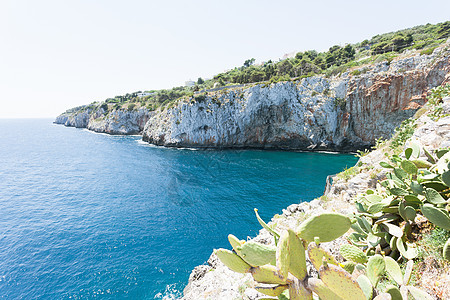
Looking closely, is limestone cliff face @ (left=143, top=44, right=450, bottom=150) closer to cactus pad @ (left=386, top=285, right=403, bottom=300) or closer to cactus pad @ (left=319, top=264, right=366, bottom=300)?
cactus pad @ (left=386, top=285, right=403, bottom=300)

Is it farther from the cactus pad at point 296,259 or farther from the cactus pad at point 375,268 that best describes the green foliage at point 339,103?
the cactus pad at point 296,259

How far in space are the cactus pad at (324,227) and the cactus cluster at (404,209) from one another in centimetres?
157

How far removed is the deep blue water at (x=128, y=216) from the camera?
12.2 metres

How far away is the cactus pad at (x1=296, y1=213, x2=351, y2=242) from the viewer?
265 centimetres

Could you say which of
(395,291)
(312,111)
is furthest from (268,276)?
(312,111)

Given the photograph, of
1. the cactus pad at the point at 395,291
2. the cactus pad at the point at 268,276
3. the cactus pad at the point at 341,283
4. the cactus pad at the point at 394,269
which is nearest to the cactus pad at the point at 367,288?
the cactus pad at the point at 395,291

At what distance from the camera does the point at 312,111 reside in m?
43.8

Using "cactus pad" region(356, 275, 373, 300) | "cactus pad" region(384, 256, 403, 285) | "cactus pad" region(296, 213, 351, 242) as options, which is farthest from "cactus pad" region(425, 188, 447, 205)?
"cactus pad" region(356, 275, 373, 300)

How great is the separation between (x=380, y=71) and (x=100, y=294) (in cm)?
5251

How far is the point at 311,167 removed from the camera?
32438mm

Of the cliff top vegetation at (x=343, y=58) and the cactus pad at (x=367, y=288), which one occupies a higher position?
the cliff top vegetation at (x=343, y=58)

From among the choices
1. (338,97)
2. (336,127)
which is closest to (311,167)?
(336,127)

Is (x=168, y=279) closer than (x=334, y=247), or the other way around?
(x=334, y=247)

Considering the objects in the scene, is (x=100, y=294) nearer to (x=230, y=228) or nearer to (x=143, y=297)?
(x=143, y=297)
